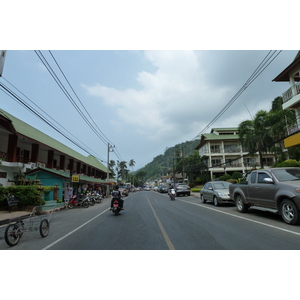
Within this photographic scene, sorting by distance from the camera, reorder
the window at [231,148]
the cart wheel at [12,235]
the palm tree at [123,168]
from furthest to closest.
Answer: the palm tree at [123,168] → the window at [231,148] → the cart wheel at [12,235]

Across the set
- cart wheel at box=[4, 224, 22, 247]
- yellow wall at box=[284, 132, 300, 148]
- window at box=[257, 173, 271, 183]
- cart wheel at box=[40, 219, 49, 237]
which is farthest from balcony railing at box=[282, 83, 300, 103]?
cart wheel at box=[4, 224, 22, 247]

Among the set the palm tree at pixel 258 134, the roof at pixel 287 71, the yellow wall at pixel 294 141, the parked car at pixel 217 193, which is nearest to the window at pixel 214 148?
the palm tree at pixel 258 134

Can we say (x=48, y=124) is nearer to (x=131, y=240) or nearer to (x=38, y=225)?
(x=38, y=225)

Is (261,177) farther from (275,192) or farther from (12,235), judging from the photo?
(12,235)

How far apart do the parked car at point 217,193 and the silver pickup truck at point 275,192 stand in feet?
8.57

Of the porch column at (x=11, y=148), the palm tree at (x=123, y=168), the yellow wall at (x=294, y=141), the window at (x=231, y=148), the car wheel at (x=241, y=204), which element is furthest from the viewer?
the palm tree at (x=123, y=168)

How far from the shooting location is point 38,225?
23.0ft

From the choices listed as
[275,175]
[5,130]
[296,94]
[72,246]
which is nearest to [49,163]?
[5,130]

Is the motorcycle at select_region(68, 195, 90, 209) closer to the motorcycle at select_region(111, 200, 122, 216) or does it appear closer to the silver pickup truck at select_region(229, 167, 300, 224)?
the motorcycle at select_region(111, 200, 122, 216)

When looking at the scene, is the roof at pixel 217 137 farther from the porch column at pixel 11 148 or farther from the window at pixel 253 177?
the window at pixel 253 177

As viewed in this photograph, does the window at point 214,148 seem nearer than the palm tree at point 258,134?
No

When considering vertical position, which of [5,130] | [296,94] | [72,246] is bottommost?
[72,246]

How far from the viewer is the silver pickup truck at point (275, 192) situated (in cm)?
675

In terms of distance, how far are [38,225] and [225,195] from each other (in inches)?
400
